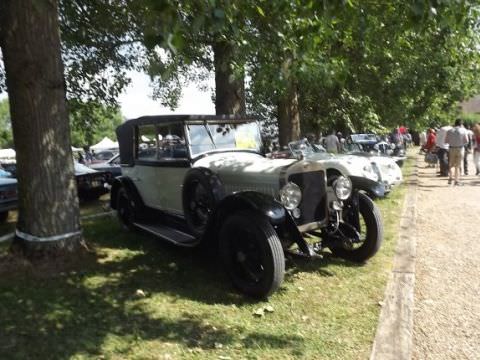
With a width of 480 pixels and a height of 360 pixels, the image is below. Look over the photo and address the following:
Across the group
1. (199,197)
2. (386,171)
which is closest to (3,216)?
(199,197)

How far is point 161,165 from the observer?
20.0ft

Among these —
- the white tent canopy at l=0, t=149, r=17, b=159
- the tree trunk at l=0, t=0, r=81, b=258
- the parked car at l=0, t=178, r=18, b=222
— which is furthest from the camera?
the white tent canopy at l=0, t=149, r=17, b=159

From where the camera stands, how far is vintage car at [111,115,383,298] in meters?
4.38

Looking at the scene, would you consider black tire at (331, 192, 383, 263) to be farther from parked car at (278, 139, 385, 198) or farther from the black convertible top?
the black convertible top

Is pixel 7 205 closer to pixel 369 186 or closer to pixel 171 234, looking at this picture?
pixel 171 234

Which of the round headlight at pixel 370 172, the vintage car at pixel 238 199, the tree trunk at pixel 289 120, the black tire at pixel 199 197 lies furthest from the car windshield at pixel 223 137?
the tree trunk at pixel 289 120

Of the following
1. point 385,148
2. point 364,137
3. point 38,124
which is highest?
point 38,124

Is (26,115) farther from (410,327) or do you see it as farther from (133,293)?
(410,327)

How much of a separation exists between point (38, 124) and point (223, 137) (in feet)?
7.28

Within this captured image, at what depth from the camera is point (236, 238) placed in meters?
4.53

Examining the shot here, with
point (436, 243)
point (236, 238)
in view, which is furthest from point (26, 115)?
point (436, 243)

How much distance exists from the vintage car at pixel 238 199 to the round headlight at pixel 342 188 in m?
0.01

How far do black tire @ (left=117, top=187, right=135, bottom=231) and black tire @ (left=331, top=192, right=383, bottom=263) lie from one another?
3.06 metres

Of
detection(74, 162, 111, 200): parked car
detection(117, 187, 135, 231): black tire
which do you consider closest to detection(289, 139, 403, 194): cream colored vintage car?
detection(117, 187, 135, 231): black tire
